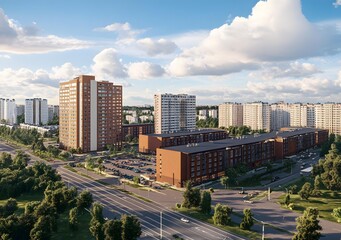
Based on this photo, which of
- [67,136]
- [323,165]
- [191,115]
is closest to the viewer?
[323,165]

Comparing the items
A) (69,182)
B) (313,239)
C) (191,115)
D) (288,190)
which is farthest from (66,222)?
(191,115)

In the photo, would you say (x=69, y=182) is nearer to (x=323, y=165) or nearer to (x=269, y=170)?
(x=269, y=170)

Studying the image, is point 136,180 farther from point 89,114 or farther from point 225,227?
point 89,114

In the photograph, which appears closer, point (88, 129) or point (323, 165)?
point (323, 165)

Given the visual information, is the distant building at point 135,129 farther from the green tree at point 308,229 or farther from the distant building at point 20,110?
the distant building at point 20,110

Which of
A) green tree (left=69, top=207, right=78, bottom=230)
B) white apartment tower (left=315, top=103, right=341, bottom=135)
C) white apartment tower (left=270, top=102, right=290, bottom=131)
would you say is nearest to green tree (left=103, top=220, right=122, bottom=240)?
green tree (left=69, top=207, right=78, bottom=230)

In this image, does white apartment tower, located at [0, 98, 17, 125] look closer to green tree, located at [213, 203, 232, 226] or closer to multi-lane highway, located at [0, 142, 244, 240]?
multi-lane highway, located at [0, 142, 244, 240]
